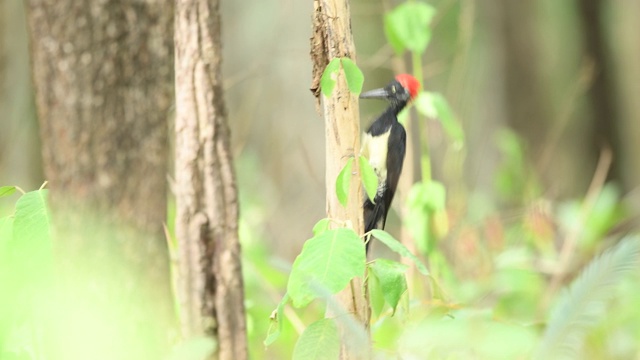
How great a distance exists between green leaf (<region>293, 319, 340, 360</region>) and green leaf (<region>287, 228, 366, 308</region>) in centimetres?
9

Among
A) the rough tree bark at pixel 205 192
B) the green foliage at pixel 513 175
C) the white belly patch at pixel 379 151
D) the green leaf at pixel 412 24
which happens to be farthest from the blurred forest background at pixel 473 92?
the rough tree bark at pixel 205 192

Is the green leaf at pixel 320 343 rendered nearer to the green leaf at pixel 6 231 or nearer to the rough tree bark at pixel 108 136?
the green leaf at pixel 6 231

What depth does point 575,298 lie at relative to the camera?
1173 millimetres

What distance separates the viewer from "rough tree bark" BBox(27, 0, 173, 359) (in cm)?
234

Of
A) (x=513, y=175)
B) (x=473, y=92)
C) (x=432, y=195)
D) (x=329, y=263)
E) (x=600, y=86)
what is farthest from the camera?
(x=600, y=86)

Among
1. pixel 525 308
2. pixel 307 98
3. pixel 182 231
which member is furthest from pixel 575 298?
pixel 307 98

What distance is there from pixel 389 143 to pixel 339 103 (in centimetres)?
92

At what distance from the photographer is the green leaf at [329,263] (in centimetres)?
127

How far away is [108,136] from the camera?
2375 millimetres

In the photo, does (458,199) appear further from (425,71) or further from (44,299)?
→ (44,299)

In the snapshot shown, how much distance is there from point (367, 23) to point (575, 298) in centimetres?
755

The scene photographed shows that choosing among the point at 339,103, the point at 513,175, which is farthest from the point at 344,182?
the point at 513,175

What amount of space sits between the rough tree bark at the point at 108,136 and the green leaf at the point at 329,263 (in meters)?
1.06

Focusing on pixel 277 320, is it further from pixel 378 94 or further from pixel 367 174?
pixel 378 94
